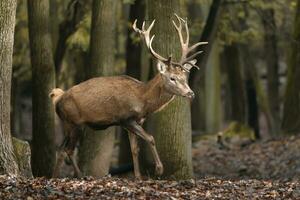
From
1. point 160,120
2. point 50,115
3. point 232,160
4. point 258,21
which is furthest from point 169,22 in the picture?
point 258,21

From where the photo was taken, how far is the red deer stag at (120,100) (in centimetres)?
1498

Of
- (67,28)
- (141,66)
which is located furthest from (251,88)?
(67,28)

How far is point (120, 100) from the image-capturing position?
15.2 m

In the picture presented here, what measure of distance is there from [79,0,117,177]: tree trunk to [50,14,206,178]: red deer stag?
1405 millimetres

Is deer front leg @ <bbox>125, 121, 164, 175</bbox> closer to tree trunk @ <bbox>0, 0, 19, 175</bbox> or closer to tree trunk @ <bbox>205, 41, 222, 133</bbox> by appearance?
tree trunk @ <bbox>0, 0, 19, 175</bbox>

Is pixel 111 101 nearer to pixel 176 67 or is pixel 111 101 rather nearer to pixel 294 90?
pixel 176 67

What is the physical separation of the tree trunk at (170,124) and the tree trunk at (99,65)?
203 centimetres

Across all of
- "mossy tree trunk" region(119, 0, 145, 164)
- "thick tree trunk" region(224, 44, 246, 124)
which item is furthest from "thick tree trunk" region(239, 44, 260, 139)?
"mossy tree trunk" region(119, 0, 145, 164)

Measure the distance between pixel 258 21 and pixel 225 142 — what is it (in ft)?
33.3

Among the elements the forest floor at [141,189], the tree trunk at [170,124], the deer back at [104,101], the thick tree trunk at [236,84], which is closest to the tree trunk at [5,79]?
the forest floor at [141,189]

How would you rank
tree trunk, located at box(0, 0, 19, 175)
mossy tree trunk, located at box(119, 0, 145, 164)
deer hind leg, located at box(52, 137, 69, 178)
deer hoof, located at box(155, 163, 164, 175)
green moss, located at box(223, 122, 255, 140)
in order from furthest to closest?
green moss, located at box(223, 122, 255, 140), mossy tree trunk, located at box(119, 0, 145, 164), deer hind leg, located at box(52, 137, 69, 178), deer hoof, located at box(155, 163, 164, 175), tree trunk, located at box(0, 0, 19, 175)

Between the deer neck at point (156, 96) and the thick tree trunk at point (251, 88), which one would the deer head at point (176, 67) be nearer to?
the deer neck at point (156, 96)

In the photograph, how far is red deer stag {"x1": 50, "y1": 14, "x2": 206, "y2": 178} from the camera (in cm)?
1498

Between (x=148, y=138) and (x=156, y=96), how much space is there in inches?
36.2
